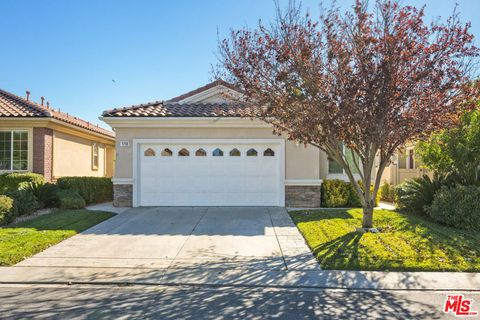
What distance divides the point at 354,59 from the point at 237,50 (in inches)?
101

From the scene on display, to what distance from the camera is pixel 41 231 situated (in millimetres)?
8336

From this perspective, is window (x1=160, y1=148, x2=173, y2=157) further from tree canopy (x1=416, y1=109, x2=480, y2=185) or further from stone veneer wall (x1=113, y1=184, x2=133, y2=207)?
tree canopy (x1=416, y1=109, x2=480, y2=185)

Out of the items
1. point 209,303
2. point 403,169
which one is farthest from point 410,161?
point 209,303

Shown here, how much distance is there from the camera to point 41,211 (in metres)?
11.5

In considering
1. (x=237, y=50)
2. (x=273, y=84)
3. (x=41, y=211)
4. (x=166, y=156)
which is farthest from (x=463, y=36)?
(x=41, y=211)

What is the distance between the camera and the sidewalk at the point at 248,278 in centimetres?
528

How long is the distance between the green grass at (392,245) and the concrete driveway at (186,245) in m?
0.46

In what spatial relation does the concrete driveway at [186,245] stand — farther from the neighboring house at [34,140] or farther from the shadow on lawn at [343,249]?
the neighboring house at [34,140]

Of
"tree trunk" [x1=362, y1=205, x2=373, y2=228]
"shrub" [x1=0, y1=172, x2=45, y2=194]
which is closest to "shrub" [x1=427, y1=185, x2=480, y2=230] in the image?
"tree trunk" [x1=362, y1=205, x2=373, y2=228]

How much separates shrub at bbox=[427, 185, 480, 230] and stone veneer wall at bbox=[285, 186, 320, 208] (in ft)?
12.5

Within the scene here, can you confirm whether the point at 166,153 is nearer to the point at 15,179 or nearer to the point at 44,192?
the point at 44,192

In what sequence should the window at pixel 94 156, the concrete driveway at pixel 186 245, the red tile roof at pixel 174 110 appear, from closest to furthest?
1. the concrete driveway at pixel 186 245
2. the red tile roof at pixel 174 110
3. the window at pixel 94 156

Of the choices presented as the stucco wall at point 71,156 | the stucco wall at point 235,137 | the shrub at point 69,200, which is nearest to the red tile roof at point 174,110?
the stucco wall at point 235,137

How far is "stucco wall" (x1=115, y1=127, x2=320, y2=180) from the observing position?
1234 centimetres
